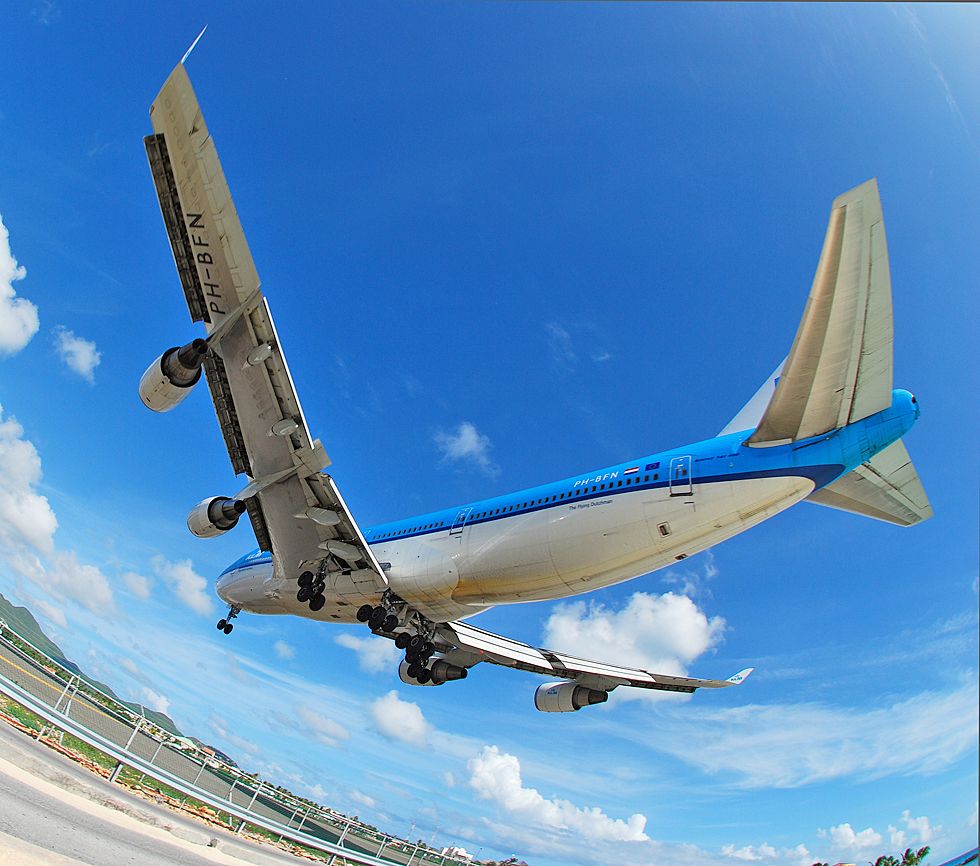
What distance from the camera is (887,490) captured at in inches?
422

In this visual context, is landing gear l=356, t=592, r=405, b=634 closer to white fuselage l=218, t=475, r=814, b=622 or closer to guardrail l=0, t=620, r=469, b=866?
white fuselage l=218, t=475, r=814, b=622

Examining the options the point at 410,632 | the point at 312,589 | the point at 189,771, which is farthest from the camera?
the point at 410,632

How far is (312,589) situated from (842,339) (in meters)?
11.6

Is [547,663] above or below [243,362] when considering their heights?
below

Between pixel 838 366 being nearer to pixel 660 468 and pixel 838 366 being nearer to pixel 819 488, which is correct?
pixel 819 488

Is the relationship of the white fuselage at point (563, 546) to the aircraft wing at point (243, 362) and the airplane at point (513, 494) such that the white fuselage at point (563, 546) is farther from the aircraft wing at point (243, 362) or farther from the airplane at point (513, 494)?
the aircraft wing at point (243, 362)

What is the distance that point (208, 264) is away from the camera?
10.6 m

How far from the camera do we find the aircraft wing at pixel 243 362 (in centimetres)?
966

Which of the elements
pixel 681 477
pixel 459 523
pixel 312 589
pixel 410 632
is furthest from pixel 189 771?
pixel 681 477

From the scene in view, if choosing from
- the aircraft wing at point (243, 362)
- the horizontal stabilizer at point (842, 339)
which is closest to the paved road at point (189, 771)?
the aircraft wing at point (243, 362)

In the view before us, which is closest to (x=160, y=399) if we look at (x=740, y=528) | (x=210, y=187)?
(x=210, y=187)

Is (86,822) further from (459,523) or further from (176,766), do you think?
(459,523)

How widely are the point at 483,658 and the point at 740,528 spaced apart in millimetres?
9224

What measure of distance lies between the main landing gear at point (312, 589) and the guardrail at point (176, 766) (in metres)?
3.49
